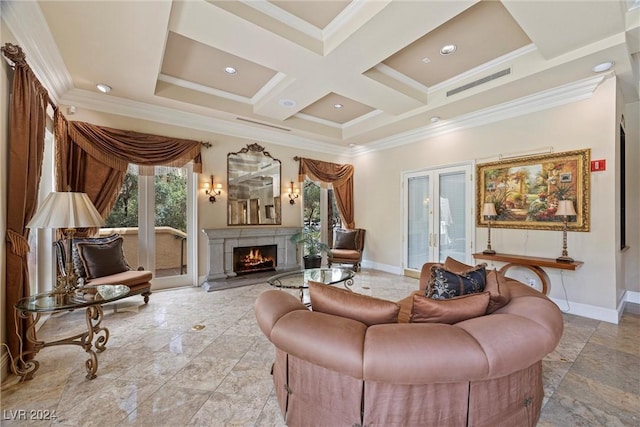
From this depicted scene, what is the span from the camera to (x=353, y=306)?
5.57 ft

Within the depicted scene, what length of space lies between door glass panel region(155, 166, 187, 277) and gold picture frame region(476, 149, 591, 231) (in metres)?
5.11

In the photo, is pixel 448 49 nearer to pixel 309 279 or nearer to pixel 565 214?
pixel 565 214

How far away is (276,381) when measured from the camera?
6.33 ft

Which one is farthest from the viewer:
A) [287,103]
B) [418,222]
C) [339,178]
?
Result: [339,178]

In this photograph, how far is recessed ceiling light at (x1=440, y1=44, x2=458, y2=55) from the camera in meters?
3.17

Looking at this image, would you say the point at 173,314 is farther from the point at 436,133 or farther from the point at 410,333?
the point at 436,133

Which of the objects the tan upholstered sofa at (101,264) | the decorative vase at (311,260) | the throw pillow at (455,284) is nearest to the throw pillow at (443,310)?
the throw pillow at (455,284)

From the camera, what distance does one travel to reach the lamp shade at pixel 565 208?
3.44 m

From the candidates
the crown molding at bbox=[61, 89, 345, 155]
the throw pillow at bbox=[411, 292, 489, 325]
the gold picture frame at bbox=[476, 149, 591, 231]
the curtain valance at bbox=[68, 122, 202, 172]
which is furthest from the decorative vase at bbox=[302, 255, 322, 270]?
the throw pillow at bbox=[411, 292, 489, 325]

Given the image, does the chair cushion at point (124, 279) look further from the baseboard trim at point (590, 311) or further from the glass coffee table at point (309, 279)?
the baseboard trim at point (590, 311)

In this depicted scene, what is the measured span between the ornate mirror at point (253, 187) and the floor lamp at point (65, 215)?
9.53ft

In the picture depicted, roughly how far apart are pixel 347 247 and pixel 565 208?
152 inches

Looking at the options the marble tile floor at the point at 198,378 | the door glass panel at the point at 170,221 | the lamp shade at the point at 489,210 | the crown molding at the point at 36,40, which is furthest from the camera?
the door glass panel at the point at 170,221

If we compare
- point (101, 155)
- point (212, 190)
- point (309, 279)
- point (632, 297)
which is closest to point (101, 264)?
point (101, 155)
